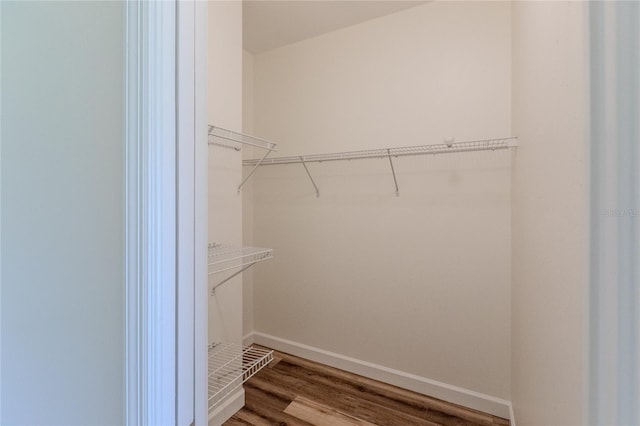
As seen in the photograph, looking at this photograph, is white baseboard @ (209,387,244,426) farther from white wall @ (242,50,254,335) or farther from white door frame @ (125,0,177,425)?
white door frame @ (125,0,177,425)

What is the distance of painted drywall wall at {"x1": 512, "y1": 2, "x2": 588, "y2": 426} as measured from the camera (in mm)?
439

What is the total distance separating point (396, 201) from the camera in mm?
1967

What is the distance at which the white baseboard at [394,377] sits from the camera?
1.69 m

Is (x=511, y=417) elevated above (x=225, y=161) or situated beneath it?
situated beneath

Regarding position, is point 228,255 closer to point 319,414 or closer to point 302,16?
point 319,414

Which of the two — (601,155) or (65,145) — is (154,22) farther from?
(601,155)

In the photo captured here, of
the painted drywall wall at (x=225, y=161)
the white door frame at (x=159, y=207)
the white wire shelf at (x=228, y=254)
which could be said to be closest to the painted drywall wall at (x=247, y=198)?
the painted drywall wall at (x=225, y=161)

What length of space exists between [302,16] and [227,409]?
2624 millimetres

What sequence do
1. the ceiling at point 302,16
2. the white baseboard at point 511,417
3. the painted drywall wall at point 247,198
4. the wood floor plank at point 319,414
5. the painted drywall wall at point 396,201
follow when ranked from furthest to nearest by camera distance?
the painted drywall wall at point 247,198 → the ceiling at point 302,16 → the painted drywall wall at point 396,201 → the wood floor plank at point 319,414 → the white baseboard at point 511,417

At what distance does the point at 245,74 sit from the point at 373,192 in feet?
5.17

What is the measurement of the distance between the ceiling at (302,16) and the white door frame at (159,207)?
1604 millimetres

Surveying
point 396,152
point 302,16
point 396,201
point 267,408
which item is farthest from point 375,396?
point 302,16

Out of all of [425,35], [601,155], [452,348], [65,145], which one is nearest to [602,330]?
[601,155]

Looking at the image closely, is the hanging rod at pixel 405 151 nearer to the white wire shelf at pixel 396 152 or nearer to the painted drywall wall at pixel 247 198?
the white wire shelf at pixel 396 152
